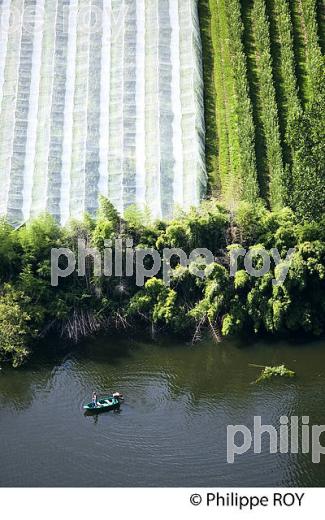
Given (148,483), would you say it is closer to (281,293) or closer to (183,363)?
(183,363)

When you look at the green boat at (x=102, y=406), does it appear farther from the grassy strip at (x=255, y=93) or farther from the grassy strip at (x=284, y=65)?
the grassy strip at (x=284, y=65)

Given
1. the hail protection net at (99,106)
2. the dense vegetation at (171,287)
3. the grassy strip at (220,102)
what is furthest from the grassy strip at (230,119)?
the dense vegetation at (171,287)

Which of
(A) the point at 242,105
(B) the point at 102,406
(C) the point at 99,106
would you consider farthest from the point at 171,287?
(C) the point at 99,106

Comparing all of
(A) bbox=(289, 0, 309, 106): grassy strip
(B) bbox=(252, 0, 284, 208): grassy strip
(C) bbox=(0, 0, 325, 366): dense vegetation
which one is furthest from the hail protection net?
(A) bbox=(289, 0, 309, 106): grassy strip

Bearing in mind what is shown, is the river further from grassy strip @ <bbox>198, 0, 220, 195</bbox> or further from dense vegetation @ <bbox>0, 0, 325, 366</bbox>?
grassy strip @ <bbox>198, 0, 220, 195</bbox>

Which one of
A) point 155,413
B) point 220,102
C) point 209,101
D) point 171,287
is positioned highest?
point 209,101

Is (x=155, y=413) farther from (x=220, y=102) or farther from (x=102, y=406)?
(x=220, y=102)
